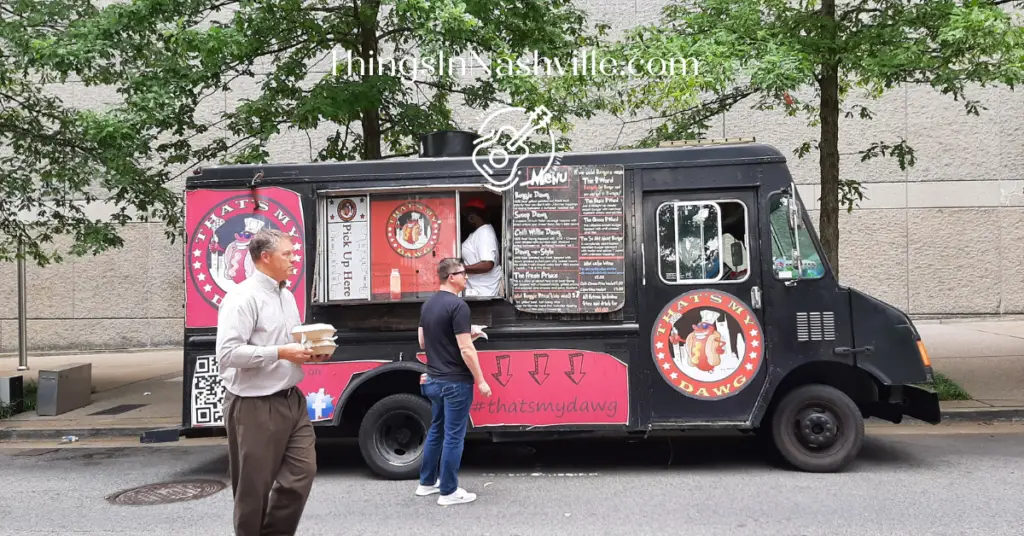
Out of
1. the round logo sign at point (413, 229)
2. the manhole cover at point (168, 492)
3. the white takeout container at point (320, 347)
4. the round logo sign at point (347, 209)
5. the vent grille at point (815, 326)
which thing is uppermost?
the round logo sign at point (347, 209)

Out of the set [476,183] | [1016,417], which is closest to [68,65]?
[476,183]

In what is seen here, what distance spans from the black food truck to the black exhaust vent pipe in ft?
1.45

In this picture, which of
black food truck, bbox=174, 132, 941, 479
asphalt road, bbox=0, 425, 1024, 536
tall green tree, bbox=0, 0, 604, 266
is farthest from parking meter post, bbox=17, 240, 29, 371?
black food truck, bbox=174, 132, 941, 479

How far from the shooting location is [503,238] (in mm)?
6488

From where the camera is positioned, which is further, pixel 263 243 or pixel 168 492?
pixel 168 492

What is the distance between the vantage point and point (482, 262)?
21.2ft

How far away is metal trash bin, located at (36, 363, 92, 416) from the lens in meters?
9.88

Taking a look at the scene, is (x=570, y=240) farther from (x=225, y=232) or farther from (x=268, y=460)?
(x=268, y=460)

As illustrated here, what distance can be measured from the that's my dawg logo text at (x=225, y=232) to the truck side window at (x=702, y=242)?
3124 mm

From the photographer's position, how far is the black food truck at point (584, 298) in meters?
6.27

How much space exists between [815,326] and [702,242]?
114cm

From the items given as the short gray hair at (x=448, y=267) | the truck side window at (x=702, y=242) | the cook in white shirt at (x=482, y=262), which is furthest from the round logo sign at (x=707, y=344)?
the short gray hair at (x=448, y=267)

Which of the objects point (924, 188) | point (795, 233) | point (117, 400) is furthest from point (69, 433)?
point (924, 188)

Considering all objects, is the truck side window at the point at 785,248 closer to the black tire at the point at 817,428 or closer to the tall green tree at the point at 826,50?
the black tire at the point at 817,428
